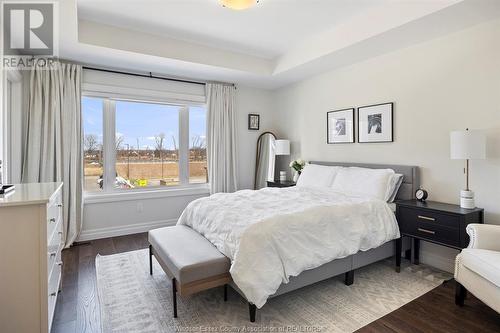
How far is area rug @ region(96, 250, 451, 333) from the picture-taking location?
2.00 meters

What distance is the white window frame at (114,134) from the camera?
403 centimetres

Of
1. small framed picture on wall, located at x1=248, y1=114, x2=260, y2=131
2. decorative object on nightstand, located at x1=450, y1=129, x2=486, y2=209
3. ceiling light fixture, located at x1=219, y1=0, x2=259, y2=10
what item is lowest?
decorative object on nightstand, located at x1=450, y1=129, x2=486, y2=209

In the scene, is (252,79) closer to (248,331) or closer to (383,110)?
(383,110)

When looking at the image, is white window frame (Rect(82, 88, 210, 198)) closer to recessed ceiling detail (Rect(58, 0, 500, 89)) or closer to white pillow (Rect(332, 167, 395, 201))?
recessed ceiling detail (Rect(58, 0, 500, 89))

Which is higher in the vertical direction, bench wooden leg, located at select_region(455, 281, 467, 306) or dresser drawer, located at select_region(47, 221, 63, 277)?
dresser drawer, located at select_region(47, 221, 63, 277)

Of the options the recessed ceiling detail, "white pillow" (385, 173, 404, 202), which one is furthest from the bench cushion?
the recessed ceiling detail

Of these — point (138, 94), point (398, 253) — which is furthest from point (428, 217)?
point (138, 94)

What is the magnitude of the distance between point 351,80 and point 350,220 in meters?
2.27

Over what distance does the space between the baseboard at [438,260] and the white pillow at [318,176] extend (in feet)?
4.37

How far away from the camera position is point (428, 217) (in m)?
2.64

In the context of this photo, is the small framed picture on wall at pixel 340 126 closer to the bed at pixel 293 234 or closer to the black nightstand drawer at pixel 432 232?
the bed at pixel 293 234

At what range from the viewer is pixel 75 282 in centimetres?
267

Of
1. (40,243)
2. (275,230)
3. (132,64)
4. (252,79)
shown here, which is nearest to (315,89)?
(252,79)

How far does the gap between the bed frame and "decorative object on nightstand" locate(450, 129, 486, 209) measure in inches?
23.4
